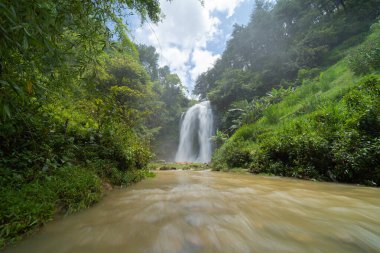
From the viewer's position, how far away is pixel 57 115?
4223 mm

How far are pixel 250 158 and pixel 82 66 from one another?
663 centimetres

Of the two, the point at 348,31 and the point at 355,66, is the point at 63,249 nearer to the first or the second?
the point at 355,66

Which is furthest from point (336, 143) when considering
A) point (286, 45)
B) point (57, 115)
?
point (286, 45)

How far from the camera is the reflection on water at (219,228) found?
4.73 ft

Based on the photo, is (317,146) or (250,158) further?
(250,158)

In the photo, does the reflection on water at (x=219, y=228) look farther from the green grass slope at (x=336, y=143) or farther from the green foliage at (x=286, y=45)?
the green foliage at (x=286, y=45)

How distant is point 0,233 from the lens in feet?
4.86

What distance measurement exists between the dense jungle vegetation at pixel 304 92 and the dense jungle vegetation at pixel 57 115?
4.52 meters

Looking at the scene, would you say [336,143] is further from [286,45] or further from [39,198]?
[286,45]

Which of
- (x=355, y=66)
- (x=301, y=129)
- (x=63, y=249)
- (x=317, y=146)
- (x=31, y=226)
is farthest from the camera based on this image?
(x=355, y=66)

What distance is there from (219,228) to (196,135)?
A: 2062cm

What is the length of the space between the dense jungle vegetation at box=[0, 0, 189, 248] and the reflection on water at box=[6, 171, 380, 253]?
1.13 feet

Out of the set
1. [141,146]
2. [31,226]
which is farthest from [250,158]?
[31,226]

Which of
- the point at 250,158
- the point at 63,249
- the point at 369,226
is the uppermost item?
the point at 250,158
